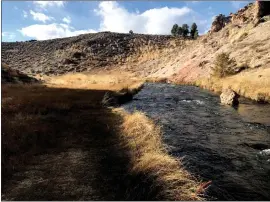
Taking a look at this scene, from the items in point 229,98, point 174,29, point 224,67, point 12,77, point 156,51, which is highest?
point 174,29

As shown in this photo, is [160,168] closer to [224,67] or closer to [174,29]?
[224,67]

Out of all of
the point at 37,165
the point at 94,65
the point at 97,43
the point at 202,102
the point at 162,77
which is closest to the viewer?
the point at 37,165

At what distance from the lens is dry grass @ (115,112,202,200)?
9.11 meters

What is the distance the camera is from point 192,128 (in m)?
19.4

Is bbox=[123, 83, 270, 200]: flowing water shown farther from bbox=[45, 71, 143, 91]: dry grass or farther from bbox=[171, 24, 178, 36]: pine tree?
bbox=[171, 24, 178, 36]: pine tree

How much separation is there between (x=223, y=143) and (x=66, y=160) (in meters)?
7.77

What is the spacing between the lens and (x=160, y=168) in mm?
10258

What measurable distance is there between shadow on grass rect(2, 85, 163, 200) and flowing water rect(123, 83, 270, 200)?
2.41 meters

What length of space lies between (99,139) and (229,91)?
1889 centimetres

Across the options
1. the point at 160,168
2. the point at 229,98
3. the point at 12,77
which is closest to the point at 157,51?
the point at 12,77

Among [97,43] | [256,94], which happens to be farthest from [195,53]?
[97,43]

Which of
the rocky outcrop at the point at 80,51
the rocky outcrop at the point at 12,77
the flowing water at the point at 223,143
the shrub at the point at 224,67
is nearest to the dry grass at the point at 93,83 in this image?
the rocky outcrop at the point at 12,77

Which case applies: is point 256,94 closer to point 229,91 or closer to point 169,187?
point 229,91

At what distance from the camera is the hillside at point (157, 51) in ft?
171
